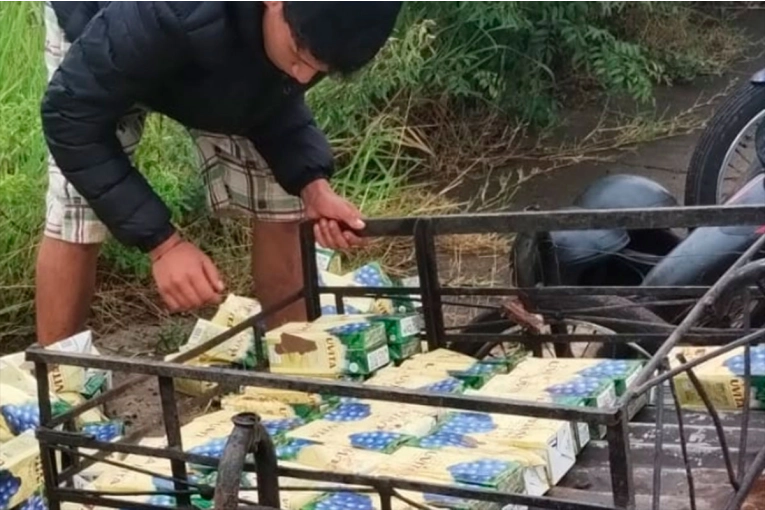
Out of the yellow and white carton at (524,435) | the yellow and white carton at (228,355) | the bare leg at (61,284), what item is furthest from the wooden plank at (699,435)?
the bare leg at (61,284)

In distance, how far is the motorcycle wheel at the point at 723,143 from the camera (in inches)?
147

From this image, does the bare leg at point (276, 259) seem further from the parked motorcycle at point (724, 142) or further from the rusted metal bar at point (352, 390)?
the parked motorcycle at point (724, 142)

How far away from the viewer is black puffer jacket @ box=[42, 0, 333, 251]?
210cm

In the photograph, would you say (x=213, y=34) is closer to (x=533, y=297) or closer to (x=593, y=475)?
(x=533, y=297)

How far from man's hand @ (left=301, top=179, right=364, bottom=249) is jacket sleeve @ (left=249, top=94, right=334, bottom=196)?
0.09 m

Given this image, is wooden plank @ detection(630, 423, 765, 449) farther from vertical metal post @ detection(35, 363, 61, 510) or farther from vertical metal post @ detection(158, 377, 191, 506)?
vertical metal post @ detection(35, 363, 61, 510)

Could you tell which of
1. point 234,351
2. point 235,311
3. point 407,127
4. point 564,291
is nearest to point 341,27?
point 564,291

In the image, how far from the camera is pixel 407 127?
191 inches

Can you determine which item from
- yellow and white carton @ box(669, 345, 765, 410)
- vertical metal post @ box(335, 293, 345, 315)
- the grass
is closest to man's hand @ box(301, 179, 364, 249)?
vertical metal post @ box(335, 293, 345, 315)

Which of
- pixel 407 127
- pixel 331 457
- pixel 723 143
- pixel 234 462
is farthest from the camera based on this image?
pixel 407 127

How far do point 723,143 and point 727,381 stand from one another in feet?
6.18

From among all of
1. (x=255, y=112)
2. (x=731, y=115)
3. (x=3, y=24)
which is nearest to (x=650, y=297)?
(x=255, y=112)

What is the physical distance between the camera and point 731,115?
3756mm

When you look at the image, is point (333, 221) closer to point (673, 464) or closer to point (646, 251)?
point (673, 464)
